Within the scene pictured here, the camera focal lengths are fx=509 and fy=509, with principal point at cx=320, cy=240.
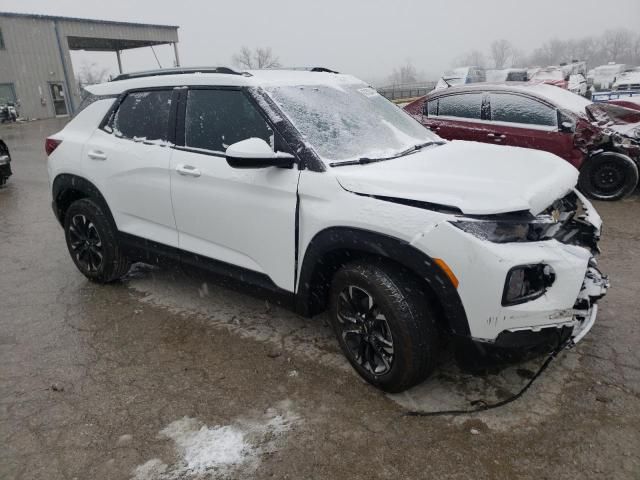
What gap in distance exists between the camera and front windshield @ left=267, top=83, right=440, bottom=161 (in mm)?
3072

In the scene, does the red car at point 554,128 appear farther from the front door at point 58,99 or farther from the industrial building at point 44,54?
the front door at point 58,99

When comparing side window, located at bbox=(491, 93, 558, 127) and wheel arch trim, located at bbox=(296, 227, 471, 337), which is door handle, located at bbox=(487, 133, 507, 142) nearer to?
side window, located at bbox=(491, 93, 558, 127)

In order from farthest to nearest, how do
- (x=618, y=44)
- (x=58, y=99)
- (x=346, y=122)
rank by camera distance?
1. (x=618, y=44)
2. (x=58, y=99)
3. (x=346, y=122)

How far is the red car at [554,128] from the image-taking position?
657 cm

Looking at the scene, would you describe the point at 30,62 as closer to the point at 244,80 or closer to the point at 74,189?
the point at 74,189

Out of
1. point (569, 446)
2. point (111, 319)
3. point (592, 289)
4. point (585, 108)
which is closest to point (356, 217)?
point (592, 289)

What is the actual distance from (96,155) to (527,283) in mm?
3370

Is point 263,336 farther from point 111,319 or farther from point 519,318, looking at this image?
point 519,318

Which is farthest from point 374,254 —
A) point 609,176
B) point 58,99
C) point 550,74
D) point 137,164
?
point 58,99

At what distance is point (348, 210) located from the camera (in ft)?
8.89

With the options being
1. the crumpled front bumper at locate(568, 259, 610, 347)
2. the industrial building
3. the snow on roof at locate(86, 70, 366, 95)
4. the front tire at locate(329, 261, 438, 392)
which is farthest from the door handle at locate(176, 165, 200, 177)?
the industrial building

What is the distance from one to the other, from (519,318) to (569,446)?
0.67 metres

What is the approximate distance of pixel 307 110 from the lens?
3225 mm

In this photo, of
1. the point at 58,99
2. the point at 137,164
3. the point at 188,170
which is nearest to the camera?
the point at 188,170
